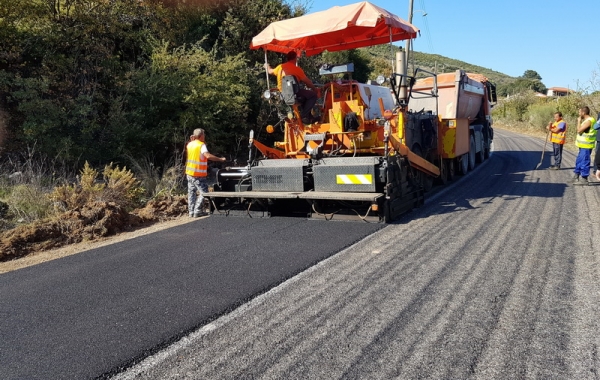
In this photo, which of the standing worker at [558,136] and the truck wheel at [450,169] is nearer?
the truck wheel at [450,169]

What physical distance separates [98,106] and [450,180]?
27.3 feet

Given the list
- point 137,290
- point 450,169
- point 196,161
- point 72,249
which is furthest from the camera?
point 450,169

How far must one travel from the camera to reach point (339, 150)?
7375mm

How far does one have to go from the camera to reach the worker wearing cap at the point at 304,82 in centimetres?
725

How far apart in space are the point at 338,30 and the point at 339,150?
187 cm

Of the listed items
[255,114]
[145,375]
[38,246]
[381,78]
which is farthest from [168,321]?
[255,114]

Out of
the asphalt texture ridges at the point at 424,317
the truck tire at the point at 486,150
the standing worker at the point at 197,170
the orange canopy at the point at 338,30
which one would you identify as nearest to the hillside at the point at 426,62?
the truck tire at the point at 486,150

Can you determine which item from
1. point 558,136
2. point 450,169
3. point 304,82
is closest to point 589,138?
point 558,136

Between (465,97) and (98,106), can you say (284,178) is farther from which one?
(465,97)

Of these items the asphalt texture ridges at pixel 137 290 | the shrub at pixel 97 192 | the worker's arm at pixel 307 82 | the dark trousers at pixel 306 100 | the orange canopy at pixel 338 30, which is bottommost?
the asphalt texture ridges at pixel 137 290

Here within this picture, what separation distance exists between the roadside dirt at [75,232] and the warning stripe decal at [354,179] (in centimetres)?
262

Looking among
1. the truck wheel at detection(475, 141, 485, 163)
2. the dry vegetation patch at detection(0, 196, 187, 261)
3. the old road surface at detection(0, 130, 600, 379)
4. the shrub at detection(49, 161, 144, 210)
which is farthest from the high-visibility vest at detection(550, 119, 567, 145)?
the shrub at detection(49, 161, 144, 210)

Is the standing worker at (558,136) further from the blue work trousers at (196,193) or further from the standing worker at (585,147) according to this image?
the blue work trousers at (196,193)

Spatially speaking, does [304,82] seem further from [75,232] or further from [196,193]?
[75,232]
